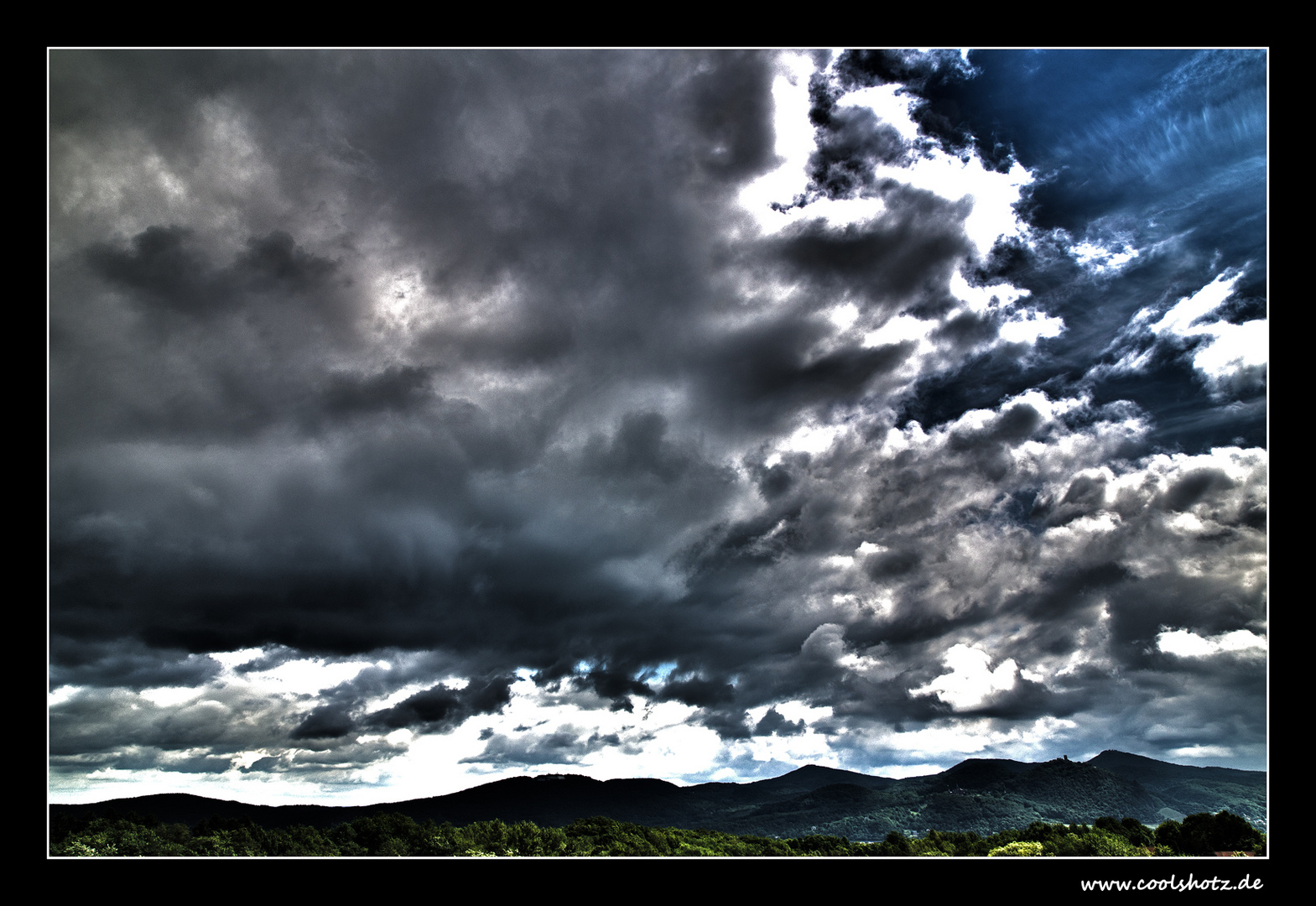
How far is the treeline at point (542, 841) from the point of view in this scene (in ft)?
134

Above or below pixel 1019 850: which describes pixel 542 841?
below

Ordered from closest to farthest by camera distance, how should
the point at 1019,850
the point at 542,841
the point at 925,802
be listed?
the point at 1019,850 → the point at 542,841 → the point at 925,802

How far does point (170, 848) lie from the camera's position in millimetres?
41469

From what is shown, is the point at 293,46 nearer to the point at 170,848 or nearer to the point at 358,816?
the point at 170,848

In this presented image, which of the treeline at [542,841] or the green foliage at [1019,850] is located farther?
the green foliage at [1019,850]

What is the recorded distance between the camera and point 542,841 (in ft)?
174

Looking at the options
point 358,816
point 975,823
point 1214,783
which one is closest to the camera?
point 358,816

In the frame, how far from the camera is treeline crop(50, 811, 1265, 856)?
40.8 m

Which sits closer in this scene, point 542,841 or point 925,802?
point 542,841

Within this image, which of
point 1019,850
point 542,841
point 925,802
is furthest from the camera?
point 925,802

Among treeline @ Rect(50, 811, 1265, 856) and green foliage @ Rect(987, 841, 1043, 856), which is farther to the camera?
Result: green foliage @ Rect(987, 841, 1043, 856)
